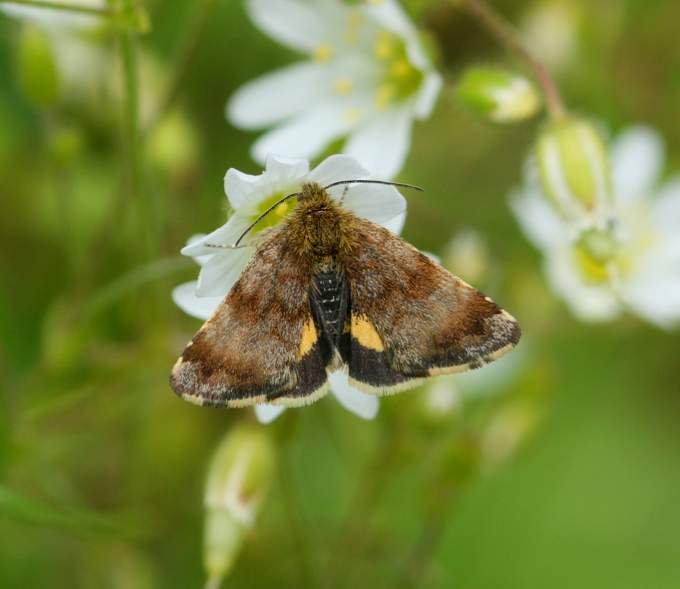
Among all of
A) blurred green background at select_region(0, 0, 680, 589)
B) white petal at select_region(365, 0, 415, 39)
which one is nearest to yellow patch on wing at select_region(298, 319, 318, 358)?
blurred green background at select_region(0, 0, 680, 589)

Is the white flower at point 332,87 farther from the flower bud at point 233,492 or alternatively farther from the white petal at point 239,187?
the flower bud at point 233,492

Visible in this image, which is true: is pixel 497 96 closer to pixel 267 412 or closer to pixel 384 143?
pixel 384 143

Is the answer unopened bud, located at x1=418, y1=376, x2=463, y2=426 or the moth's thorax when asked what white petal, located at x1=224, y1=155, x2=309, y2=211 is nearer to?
the moth's thorax

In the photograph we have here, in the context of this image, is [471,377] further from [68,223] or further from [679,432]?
[68,223]

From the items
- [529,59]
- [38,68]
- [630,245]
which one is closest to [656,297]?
[630,245]

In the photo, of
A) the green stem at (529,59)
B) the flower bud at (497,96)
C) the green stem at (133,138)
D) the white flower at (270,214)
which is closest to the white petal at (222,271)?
the white flower at (270,214)

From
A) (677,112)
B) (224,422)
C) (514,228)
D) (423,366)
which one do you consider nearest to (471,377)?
(514,228)
